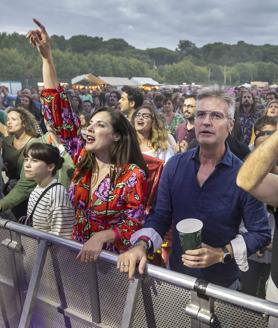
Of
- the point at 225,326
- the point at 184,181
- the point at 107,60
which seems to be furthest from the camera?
the point at 107,60

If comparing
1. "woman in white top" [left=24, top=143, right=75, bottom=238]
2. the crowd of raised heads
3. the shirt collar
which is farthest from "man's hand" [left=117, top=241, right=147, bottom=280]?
"woman in white top" [left=24, top=143, right=75, bottom=238]

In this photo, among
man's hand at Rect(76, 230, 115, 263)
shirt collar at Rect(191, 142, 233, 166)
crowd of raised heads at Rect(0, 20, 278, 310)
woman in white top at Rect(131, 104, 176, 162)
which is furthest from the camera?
woman in white top at Rect(131, 104, 176, 162)

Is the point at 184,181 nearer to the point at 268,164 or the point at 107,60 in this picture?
the point at 268,164

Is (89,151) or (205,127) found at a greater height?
(205,127)

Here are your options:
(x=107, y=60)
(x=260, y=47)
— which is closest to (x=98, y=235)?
(x=107, y=60)

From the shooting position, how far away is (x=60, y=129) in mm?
2711

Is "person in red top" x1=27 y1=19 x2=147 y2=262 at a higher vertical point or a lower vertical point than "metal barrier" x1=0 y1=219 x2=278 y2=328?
higher

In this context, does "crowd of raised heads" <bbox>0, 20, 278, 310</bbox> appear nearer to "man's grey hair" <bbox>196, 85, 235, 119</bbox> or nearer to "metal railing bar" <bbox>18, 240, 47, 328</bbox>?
"man's grey hair" <bbox>196, 85, 235, 119</bbox>

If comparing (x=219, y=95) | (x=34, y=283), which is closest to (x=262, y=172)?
(x=219, y=95)

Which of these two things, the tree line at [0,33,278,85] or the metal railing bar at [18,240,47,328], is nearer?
the metal railing bar at [18,240,47,328]

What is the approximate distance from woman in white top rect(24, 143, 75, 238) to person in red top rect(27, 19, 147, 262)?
0.61 ft

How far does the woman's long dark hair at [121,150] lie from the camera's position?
7.83ft

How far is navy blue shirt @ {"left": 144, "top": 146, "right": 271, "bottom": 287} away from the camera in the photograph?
6.09 ft

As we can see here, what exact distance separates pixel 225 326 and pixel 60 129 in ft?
5.92
